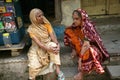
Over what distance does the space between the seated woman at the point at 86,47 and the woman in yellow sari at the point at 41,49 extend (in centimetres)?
35

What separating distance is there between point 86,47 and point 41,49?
0.76 metres

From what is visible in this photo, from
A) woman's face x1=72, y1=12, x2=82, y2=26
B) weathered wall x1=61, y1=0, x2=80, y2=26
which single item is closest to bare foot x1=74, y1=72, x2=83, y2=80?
woman's face x1=72, y1=12, x2=82, y2=26

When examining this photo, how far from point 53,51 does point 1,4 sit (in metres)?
1.19

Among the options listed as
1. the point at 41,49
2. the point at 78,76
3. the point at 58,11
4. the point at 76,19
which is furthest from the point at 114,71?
the point at 58,11

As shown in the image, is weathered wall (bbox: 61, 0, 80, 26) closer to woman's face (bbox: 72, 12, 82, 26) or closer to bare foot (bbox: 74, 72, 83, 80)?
woman's face (bbox: 72, 12, 82, 26)

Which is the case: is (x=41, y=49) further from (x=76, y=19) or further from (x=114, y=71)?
(x=114, y=71)

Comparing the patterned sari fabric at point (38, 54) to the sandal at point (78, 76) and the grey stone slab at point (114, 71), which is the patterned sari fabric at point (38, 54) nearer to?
the sandal at point (78, 76)

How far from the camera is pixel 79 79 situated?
4398 mm

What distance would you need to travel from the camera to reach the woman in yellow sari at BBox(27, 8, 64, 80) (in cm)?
437

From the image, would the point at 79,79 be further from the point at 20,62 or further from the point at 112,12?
the point at 112,12

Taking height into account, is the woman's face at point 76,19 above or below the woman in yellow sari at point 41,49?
above

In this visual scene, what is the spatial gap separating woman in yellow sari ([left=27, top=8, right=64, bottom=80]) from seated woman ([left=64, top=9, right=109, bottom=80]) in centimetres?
35

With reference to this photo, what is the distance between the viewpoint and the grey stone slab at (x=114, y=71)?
4.29 metres

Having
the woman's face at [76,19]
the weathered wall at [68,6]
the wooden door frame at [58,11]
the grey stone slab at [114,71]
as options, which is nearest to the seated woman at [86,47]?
the woman's face at [76,19]
